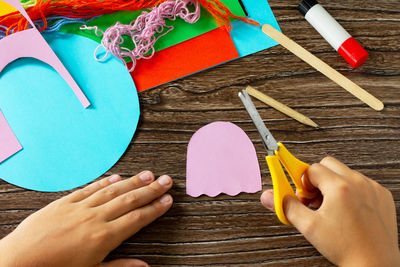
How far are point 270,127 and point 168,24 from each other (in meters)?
0.32

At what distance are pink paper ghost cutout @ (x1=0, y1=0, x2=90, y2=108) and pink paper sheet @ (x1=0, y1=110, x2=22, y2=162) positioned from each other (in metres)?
0.13

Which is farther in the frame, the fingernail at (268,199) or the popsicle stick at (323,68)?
the popsicle stick at (323,68)

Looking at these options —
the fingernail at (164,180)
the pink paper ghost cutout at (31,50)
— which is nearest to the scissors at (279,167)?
the fingernail at (164,180)

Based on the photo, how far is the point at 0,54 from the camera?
713 millimetres

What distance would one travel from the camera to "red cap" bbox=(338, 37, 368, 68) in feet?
2.44

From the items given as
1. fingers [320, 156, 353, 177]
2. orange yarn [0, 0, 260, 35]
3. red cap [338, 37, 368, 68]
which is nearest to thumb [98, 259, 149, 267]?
fingers [320, 156, 353, 177]

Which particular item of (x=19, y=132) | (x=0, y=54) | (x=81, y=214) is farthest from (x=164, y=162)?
A: (x=0, y=54)

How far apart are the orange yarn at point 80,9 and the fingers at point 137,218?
40cm

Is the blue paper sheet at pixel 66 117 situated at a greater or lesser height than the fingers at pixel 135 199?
greater

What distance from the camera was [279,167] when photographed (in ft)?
1.90

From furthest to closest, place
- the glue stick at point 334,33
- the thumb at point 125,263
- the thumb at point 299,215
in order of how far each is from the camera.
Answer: the glue stick at point 334,33, the thumb at point 125,263, the thumb at point 299,215

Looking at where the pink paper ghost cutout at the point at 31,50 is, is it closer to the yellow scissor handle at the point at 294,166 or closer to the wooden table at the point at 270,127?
the wooden table at the point at 270,127

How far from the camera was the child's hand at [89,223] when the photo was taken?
24.6 inches

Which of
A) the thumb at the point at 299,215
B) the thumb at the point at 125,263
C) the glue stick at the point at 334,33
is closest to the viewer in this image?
the thumb at the point at 299,215
